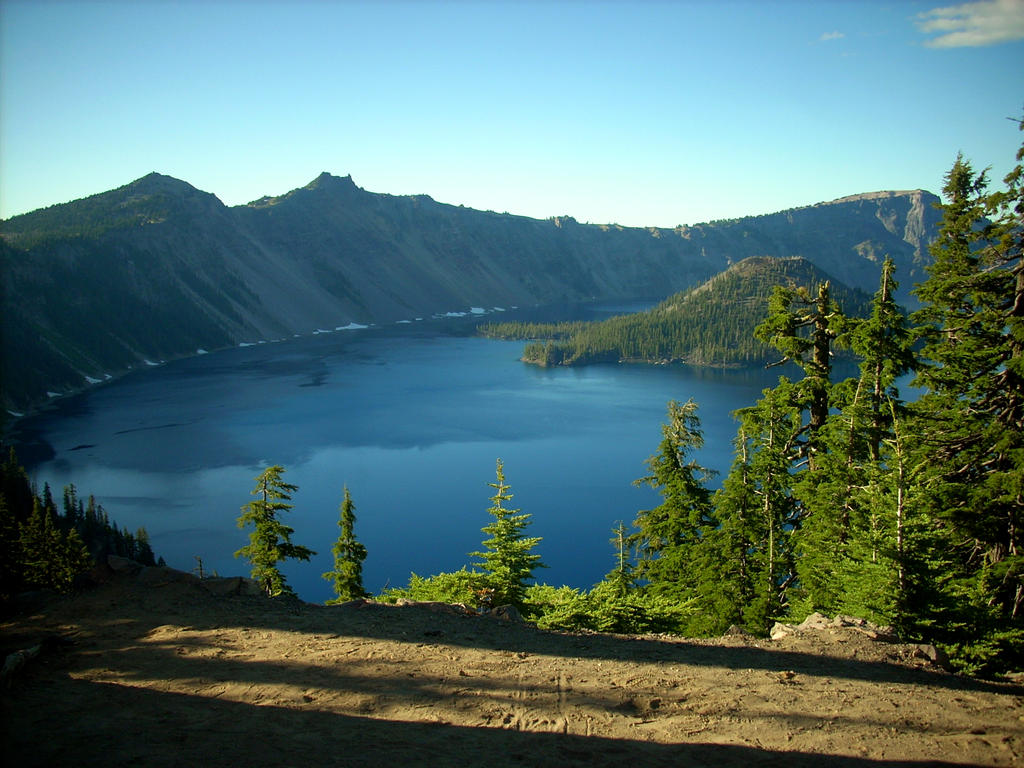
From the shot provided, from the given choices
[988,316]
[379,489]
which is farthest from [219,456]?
[988,316]

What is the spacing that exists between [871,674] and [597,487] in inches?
2411

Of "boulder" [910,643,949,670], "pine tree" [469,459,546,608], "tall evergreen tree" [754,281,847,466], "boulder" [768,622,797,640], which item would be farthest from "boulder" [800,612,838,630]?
"pine tree" [469,459,546,608]

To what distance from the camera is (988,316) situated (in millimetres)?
15656

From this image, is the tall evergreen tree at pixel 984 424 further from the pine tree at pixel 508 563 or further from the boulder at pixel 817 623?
the pine tree at pixel 508 563

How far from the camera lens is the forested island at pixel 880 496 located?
13.6 metres

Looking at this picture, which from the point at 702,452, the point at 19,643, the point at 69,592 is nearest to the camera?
the point at 19,643

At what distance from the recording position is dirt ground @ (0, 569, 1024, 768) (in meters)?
8.42

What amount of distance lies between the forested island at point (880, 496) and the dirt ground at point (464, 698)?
225 cm

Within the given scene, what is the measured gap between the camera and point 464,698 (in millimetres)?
9945

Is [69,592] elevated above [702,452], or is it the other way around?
[69,592]

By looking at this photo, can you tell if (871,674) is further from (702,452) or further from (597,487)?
(702,452)

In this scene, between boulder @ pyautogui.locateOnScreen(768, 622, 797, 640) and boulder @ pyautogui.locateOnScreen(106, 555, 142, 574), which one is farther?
boulder @ pyautogui.locateOnScreen(106, 555, 142, 574)

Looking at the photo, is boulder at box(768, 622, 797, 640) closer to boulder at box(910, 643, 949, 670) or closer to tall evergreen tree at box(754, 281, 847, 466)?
boulder at box(910, 643, 949, 670)

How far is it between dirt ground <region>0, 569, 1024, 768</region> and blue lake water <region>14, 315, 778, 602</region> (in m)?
39.5
